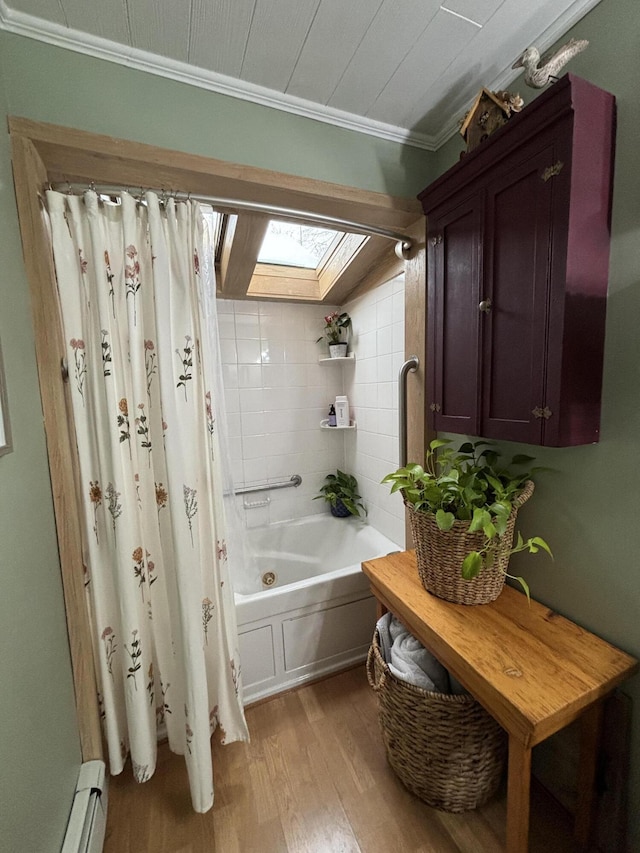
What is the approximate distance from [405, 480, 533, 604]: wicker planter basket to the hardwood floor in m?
0.70

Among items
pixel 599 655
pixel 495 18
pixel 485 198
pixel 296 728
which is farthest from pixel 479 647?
pixel 495 18

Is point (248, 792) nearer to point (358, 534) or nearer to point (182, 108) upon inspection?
point (358, 534)

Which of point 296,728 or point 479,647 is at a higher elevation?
point 479,647

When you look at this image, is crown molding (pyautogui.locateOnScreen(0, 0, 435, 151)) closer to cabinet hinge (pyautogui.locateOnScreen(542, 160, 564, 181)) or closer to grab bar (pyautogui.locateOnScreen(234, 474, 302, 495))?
cabinet hinge (pyautogui.locateOnScreen(542, 160, 564, 181))

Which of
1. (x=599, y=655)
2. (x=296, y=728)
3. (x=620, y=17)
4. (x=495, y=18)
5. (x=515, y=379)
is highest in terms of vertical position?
(x=495, y=18)

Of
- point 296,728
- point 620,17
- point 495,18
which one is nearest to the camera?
point 620,17

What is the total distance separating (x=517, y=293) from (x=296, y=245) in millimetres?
1504

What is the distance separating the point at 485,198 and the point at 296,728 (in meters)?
2.07

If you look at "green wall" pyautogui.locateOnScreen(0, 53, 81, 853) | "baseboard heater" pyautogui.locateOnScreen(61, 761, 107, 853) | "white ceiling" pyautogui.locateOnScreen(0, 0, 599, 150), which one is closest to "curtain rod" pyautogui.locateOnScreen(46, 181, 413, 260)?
"green wall" pyautogui.locateOnScreen(0, 53, 81, 853)

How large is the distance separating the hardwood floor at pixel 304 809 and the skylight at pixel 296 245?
2.31m

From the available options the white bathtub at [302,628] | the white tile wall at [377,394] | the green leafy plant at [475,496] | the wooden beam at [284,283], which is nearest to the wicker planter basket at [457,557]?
the green leafy plant at [475,496]

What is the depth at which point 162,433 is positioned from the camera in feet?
3.59

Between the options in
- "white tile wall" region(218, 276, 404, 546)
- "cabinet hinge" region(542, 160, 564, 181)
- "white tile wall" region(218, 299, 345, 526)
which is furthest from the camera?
"white tile wall" region(218, 299, 345, 526)

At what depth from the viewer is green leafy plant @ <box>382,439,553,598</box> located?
0.88 m
